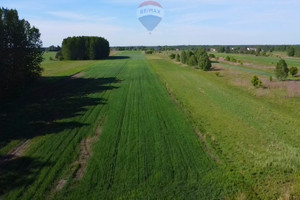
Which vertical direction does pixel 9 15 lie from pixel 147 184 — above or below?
above

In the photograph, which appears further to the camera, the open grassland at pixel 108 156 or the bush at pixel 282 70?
the bush at pixel 282 70

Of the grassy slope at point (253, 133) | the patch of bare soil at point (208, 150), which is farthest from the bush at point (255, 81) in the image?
the patch of bare soil at point (208, 150)

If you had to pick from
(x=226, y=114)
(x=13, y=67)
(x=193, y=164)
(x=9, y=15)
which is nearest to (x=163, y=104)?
(x=226, y=114)

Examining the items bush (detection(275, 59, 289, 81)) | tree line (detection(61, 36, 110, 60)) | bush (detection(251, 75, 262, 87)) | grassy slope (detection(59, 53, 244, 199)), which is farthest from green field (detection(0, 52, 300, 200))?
tree line (detection(61, 36, 110, 60))

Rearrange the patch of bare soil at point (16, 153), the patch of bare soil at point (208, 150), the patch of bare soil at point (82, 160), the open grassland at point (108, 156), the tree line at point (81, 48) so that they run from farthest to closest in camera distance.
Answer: the tree line at point (81, 48), the patch of bare soil at point (16, 153), the patch of bare soil at point (208, 150), the patch of bare soil at point (82, 160), the open grassland at point (108, 156)

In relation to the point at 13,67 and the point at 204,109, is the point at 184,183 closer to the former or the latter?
→ the point at 204,109

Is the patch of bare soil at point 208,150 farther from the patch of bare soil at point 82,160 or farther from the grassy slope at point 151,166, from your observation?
the patch of bare soil at point 82,160
